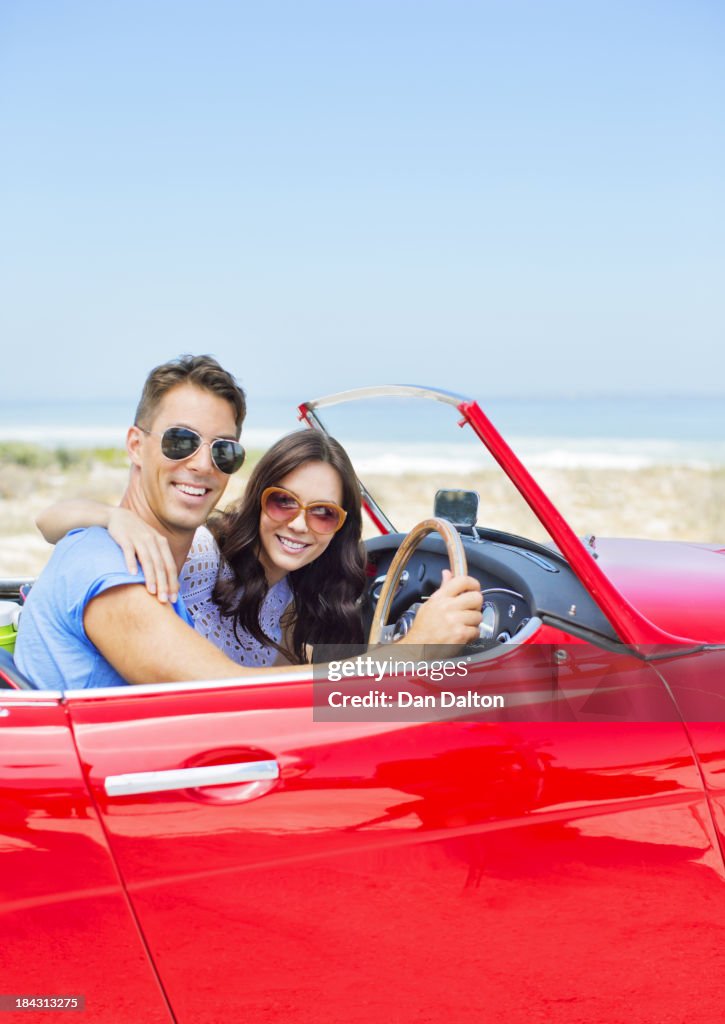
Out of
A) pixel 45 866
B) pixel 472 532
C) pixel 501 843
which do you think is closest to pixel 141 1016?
pixel 45 866

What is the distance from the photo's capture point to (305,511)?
2365 mm

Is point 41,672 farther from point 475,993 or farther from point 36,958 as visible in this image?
point 475,993

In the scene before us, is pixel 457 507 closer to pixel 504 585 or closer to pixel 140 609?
Answer: pixel 504 585

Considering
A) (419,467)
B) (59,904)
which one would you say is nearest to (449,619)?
(59,904)

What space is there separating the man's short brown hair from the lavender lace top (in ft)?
1.49

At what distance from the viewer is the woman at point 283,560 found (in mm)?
2398

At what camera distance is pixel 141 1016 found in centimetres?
159

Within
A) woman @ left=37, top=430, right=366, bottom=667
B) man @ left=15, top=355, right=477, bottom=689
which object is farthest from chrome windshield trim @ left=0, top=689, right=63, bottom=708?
woman @ left=37, top=430, right=366, bottom=667

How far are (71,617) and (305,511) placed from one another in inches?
27.5

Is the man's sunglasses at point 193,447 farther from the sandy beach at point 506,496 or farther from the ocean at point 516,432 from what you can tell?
the ocean at point 516,432

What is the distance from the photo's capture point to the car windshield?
18781 millimetres

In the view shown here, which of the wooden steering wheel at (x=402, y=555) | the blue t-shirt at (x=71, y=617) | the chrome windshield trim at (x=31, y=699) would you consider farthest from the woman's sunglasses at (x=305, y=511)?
the chrome windshield trim at (x=31, y=699)

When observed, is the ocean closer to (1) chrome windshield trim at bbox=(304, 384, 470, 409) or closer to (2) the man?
(1) chrome windshield trim at bbox=(304, 384, 470, 409)

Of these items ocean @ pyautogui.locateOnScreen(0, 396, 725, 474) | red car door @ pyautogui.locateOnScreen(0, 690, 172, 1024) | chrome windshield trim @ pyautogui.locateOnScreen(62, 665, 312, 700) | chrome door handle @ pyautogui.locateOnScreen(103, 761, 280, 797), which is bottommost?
red car door @ pyautogui.locateOnScreen(0, 690, 172, 1024)
